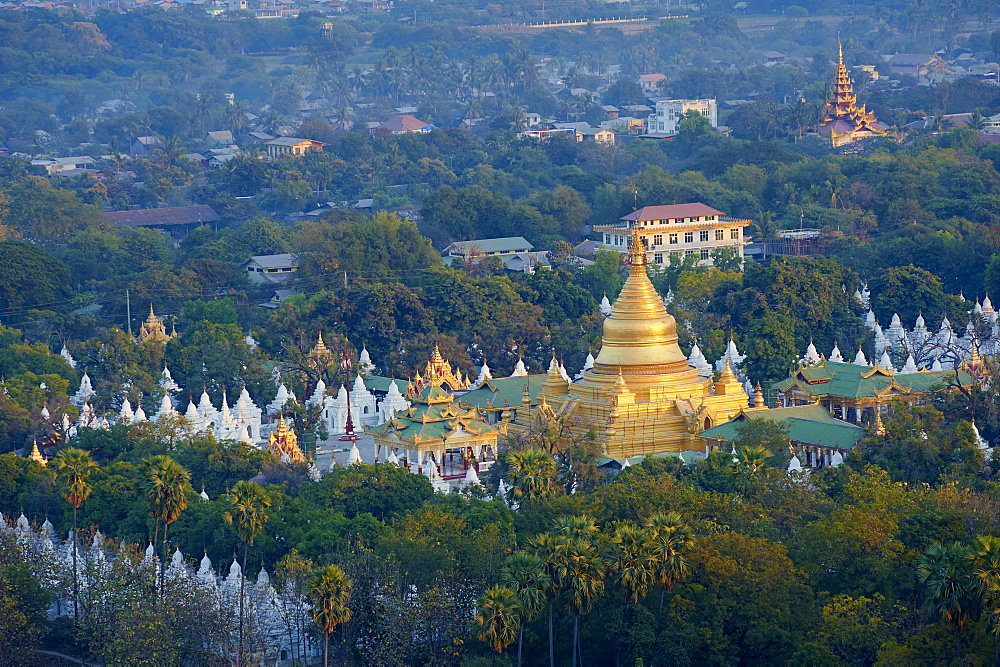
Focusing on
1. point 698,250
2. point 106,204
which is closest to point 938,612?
point 698,250

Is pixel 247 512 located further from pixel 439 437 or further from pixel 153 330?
pixel 153 330

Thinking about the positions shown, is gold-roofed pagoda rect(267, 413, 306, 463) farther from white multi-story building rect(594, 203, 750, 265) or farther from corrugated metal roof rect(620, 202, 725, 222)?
corrugated metal roof rect(620, 202, 725, 222)

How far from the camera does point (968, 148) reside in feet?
421

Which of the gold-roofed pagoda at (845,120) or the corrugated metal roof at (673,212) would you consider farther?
the gold-roofed pagoda at (845,120)

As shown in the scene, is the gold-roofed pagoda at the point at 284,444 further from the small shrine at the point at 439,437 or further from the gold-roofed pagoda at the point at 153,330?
the gold-roofed pagoda at the point at 153,330

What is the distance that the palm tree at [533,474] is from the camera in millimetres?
52531

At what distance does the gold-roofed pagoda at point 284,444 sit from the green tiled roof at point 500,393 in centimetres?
521

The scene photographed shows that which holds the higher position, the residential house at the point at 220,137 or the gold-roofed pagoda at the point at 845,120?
the residential house at the point at 220,137

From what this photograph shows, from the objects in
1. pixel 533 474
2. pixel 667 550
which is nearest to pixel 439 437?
pixel 533 474

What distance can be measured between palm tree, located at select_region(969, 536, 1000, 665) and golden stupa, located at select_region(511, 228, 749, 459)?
20.1 metres

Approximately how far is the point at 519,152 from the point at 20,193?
114 ft

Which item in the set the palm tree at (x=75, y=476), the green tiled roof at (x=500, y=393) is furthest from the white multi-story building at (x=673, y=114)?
the palm tree at (x=75, y=476)

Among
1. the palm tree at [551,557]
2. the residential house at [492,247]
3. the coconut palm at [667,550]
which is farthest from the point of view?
the residential house at [492,247]

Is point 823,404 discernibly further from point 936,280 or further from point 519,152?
point 519,152
